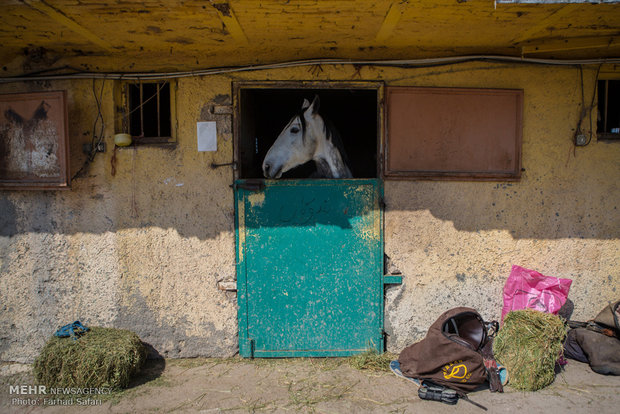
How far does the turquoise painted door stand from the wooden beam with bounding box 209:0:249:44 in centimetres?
133

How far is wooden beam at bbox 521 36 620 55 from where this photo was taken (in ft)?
11.2

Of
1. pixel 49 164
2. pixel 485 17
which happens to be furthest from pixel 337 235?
pixel 49 164

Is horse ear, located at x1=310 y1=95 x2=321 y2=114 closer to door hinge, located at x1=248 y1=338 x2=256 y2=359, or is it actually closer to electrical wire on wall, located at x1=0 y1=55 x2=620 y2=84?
electrical wire on wall, located at x1=0 y1=55 x2=620 y2=84

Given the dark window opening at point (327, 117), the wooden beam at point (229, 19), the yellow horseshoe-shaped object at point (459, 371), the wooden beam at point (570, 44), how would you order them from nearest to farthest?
the wooden beam at point (229, 19) → the yellow horseshoe-shaped object at point (459, 371) → the wooden beam at point (570, 44) → the dark window opening at point (327, 117)

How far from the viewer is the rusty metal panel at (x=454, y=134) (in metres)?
3.71

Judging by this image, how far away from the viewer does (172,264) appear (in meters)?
3.80

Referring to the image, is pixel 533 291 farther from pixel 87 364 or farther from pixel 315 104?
pixel 87 364

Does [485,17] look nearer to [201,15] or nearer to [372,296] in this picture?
[201,15]

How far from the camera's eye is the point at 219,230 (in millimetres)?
3779

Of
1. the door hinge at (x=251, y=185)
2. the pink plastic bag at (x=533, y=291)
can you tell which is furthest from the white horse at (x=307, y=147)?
the pink plastic bag at (x=533, y=291)

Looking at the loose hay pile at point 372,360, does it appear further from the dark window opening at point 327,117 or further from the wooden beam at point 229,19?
the wooden beam at point 229,19

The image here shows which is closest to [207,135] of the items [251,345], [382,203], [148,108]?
[148,108]

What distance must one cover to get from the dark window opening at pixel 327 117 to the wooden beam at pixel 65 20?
1.71m

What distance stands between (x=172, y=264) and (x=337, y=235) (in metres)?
1.70
